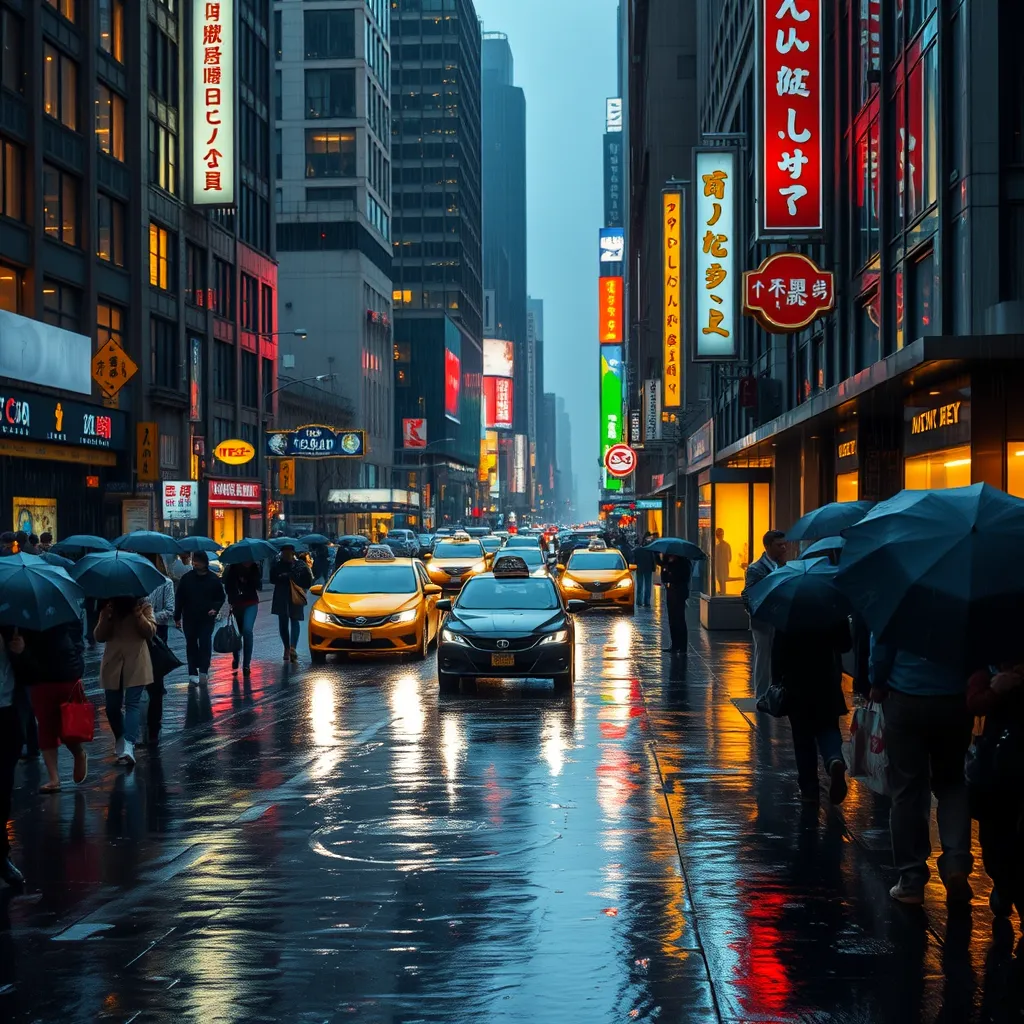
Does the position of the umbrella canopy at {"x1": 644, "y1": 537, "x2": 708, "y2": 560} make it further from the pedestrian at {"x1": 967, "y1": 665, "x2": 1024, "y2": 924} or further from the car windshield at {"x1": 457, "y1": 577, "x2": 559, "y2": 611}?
the pedestrian at {"x1": 967, "y1": 665, "x2": 1024, "y2": 924}

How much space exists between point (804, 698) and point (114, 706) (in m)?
6.11

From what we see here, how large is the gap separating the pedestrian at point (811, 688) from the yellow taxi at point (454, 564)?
26990 mm

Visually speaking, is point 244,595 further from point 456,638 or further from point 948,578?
point 948,578

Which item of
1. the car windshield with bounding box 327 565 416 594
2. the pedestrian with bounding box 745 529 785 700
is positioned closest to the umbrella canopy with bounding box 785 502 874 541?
the pedestrian with bounding box 745 529 785 700

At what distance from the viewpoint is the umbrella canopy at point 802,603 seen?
10.9 meters

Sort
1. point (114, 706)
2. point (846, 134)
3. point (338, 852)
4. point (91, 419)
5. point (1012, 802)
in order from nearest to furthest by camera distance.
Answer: point (1012, 802), point (338, 852), point (114, 706), point (846, 134), point (91, 419)

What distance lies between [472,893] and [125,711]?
20.2 ft

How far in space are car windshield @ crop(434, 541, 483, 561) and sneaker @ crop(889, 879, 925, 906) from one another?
3298cm

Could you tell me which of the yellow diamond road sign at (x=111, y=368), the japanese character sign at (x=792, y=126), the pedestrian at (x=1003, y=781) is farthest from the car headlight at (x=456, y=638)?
the yellow diamond road sign at (x=111, y=368)

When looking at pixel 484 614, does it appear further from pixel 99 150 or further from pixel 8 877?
pixel 99 150

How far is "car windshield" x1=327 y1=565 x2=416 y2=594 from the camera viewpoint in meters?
24.1

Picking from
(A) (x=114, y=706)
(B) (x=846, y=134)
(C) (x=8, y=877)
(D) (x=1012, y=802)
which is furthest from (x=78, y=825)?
(B) (x=846, y=134)

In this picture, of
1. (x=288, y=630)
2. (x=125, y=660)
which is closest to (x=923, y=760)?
(x=125, y=660)

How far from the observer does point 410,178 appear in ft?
579
